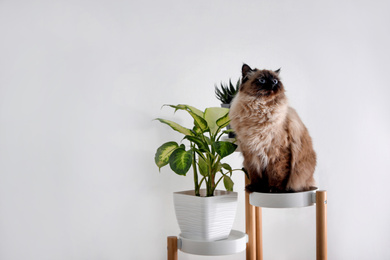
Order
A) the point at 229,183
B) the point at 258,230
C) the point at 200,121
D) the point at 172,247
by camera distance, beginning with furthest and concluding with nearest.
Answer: the point at 258,230 < the point at 229,183 < the point at 200,121 < the point at 172,247

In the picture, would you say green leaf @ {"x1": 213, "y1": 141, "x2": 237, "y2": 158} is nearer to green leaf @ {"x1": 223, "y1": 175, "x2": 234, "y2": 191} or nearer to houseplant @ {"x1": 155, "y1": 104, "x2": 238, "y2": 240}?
houseplant @ {"x1": 155, "y1": 104, "x2": 238, "y2": 240}

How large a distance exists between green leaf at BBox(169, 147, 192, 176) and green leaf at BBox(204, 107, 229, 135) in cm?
17

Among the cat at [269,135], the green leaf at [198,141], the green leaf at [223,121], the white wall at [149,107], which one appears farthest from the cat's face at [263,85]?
the white wall at [149,107]

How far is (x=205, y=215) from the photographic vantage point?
57.5 inches

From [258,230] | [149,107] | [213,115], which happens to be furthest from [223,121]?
[258,230]

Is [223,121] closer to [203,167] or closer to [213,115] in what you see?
[213,115]

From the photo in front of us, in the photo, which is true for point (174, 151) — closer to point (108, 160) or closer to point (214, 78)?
point (108, 160)

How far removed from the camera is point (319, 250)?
151cm

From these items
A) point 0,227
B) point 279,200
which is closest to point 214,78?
point 279,200

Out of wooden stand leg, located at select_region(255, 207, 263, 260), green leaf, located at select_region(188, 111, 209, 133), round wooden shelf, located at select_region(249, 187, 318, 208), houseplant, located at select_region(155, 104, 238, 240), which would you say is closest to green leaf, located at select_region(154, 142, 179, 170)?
houseplant, located at select_region(155, 104, 238, 240)

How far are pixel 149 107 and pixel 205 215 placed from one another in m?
0.62

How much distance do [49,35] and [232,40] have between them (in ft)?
2.82

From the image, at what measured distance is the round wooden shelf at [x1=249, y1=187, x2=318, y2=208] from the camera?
56.8 inches

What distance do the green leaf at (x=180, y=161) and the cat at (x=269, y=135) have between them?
0.21 metres
